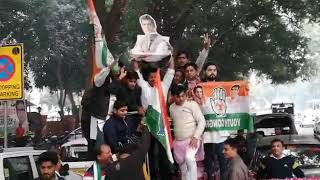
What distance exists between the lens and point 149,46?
7.79m

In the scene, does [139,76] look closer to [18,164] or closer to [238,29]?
[18,164]

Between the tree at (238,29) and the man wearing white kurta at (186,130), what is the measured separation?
10.1 meters

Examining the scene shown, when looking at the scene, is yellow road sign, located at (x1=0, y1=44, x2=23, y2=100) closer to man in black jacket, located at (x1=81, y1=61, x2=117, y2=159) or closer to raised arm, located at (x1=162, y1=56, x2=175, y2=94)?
man in black jacket, located at (x1=81, y1=61, x2=117, y2=159)

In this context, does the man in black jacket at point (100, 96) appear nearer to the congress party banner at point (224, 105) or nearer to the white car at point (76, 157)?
the congress party banner at point (224, 105)

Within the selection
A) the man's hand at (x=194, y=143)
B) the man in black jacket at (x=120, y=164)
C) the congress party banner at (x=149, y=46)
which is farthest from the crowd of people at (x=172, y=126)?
the man in black jacket at (x=120, y=164)

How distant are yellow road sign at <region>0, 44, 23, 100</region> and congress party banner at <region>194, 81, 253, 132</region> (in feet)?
8.48

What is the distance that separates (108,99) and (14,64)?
5.69 feet

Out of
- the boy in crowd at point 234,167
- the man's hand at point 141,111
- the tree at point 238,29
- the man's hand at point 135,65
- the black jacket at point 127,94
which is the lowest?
the boy in crowd at point 234,167

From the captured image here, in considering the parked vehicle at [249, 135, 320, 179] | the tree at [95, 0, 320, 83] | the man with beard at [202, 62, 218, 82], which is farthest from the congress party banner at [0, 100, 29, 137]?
the man with beard at [202, 62, 218, 82]

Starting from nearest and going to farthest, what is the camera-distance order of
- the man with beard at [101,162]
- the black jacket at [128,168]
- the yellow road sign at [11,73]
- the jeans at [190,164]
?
the black jacket at [128,168]
the man with beard at [101,162]
the jeans at [190,164]
the yellow road sign at [11,73]

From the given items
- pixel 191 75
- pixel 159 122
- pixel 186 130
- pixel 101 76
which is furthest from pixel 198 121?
pixel 101 76

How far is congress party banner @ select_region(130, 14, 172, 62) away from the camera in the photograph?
778 cm

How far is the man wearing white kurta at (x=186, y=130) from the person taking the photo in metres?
7.38

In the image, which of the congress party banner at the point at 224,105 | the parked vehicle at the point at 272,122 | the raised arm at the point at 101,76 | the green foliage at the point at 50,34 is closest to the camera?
the raised arm at the point at 101,76
